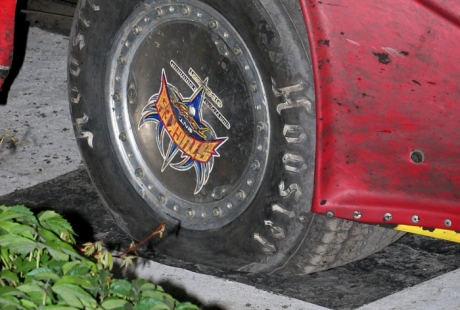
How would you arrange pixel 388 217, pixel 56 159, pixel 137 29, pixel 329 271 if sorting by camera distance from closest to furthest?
pixel 388 217
pixel 137 29
pixel 329 271
pixel 56 159

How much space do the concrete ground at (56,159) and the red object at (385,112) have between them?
804 millimetres

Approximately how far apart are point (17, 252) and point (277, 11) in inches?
34.5

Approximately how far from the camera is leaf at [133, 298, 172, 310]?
133 cm

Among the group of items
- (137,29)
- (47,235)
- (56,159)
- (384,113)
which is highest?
(137,29)

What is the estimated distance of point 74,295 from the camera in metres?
1.32

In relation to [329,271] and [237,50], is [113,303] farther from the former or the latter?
[329,271]

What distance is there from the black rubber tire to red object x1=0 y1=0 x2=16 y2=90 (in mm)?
216

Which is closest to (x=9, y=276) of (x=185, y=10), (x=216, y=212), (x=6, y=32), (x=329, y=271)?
(x=216, y=212)

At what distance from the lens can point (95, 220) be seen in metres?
3.08

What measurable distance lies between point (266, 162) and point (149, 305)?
0.87 m

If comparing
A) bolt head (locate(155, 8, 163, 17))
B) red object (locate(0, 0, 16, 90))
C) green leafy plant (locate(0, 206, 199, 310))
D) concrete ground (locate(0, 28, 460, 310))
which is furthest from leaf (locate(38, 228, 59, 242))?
red object (locate(0, 0, 16, 90))

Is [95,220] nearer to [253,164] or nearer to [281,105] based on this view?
[253,164]

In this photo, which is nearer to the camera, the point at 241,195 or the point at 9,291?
the point at 9,291

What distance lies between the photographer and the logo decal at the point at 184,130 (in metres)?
2.36
